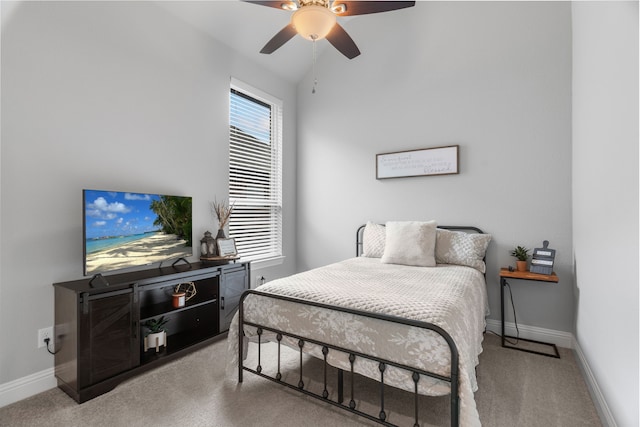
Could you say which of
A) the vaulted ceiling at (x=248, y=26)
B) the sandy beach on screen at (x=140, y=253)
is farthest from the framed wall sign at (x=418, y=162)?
the sandy beach on screen at (x=140, y=253)

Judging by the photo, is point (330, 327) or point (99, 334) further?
point (99, 334)

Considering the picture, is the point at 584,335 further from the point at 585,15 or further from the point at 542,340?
the point at 585,15

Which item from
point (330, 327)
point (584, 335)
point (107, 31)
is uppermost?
point (107, 31)

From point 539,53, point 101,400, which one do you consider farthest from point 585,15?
point 101,400

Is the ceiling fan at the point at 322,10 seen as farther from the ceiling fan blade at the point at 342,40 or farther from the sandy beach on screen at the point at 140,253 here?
the sandy beach on screen at the point at 140,253

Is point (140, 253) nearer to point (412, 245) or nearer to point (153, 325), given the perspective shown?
point (153, 325)

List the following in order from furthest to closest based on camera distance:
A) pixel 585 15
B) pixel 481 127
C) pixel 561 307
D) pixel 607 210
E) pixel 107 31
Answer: pixel 481 127 → pixel 561 307 → pixel 107 31 → pixel 585 15 → pixel 607 210

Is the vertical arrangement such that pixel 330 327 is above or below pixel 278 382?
above

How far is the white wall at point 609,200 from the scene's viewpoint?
137cm

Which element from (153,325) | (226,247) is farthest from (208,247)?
(153,325)

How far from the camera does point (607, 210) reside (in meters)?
1.72

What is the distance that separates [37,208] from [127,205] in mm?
513

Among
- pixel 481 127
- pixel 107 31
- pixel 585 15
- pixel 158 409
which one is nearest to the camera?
pixel 158 409

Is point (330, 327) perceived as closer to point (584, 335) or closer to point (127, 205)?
point (127, 205)
